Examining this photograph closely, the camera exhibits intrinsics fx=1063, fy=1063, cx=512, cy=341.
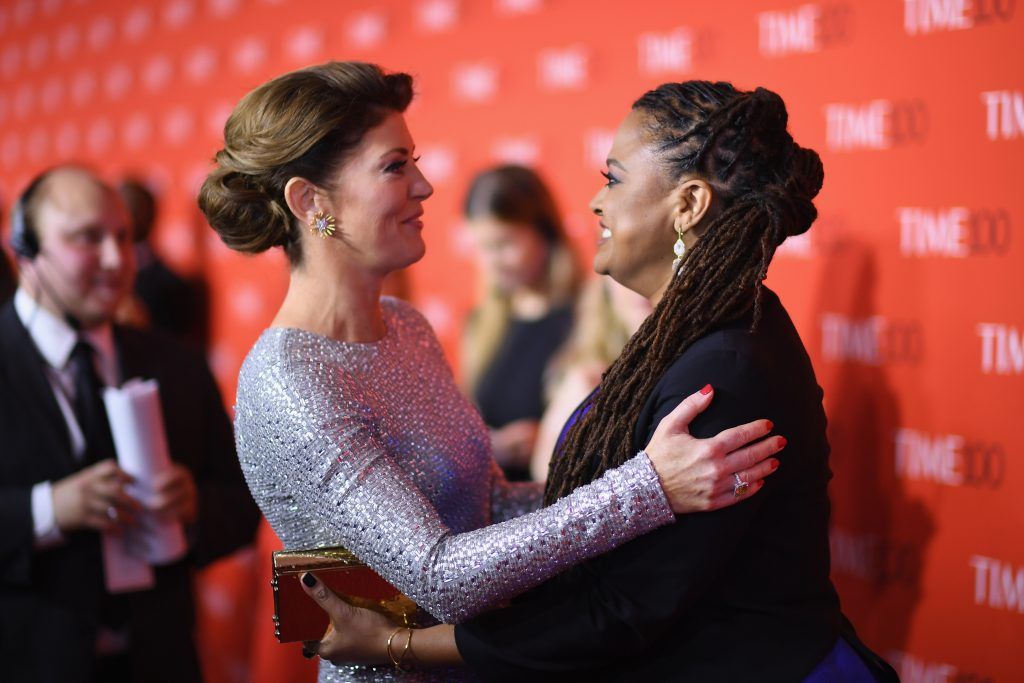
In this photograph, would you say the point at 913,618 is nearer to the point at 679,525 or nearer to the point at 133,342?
the point at 679,525

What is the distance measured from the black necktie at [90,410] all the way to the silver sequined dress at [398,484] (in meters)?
0.89

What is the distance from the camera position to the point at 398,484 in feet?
5.53

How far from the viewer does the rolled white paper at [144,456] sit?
7.87 ft

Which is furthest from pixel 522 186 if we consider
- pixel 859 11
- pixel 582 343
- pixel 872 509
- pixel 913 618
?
pixel 913 618

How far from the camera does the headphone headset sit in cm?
273

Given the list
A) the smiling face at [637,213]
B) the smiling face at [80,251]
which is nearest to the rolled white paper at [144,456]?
the smiling face at [80,251]

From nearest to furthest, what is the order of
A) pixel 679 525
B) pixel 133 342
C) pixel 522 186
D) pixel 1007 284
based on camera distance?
pixel 679 525 → pixel 1007 284 → pixel 133 342 → pixel 522 186

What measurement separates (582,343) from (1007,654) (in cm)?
147

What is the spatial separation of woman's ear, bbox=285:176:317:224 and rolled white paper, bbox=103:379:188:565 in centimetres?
75

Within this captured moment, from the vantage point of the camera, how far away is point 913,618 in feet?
8.71

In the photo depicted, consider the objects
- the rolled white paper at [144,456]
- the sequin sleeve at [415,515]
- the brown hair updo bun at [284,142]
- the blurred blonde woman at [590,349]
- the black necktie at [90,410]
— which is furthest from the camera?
the blurred blonde woman at [590,349]

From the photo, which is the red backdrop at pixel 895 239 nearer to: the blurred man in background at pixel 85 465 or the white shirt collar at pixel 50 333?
the blurred man in background at pixel 85 465

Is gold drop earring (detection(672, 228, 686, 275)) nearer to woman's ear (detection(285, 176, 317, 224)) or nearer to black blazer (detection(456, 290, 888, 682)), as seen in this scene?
black blazer (detection(456, 290, 888, 682))

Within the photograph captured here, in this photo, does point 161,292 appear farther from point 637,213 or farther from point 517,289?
point 637,213
